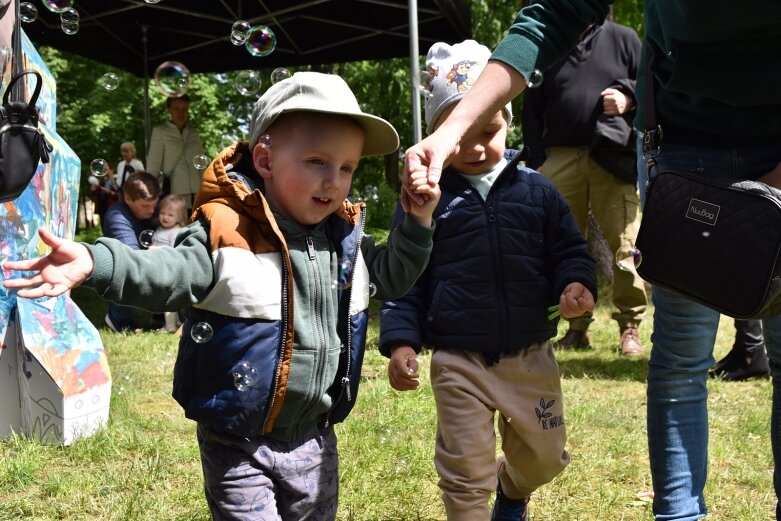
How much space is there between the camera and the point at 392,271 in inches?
89.8

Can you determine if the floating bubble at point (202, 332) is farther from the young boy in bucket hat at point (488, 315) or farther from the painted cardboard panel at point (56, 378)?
the painted cardboard panel at point (56, 378)

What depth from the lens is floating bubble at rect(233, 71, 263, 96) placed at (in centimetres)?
346

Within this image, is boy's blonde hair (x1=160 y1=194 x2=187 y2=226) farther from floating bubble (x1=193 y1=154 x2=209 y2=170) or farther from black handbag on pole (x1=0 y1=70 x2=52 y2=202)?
black handbag on pole (x1=0 y1=70 x2=52 y2=202)

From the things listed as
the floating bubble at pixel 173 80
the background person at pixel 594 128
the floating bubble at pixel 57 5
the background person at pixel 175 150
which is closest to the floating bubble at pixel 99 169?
the floating bubble at pixel 173 80

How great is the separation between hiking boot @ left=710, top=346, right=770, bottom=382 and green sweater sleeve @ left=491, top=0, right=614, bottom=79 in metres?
3.43

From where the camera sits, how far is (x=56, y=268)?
1.67 meters

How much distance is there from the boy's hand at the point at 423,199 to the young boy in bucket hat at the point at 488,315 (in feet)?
1.93

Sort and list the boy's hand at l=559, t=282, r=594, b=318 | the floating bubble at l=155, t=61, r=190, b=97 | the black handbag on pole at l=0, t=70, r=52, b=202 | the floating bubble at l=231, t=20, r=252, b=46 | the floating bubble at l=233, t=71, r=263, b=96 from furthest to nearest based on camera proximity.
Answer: the floating bubble at l=155, t=61, r=190, b=97
the floating bubble at l=231, t=20, r=252, b=46
the floating bubble at l=233, t=71, r=263, b=96
the boy's hand at l=559, t=282, r=594, b=318
the black handbag on pole at l=0, t=70, r=52, b=202

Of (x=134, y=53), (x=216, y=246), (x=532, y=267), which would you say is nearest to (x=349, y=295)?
(x=216, y=246)

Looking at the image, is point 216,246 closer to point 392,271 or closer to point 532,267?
point 392,271

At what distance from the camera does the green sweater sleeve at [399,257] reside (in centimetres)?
220

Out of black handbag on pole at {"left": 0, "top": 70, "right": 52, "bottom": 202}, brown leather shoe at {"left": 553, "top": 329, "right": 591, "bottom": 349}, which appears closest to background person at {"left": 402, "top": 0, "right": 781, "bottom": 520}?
black handbag on pole at {"left": 0, "top": 70, "right": 52, "bottom": 202}

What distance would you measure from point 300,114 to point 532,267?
3.28ft

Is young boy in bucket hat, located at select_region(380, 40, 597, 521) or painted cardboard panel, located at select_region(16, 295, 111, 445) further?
painted cardboard panel, located at select_region(16, 295, 111, 445)
